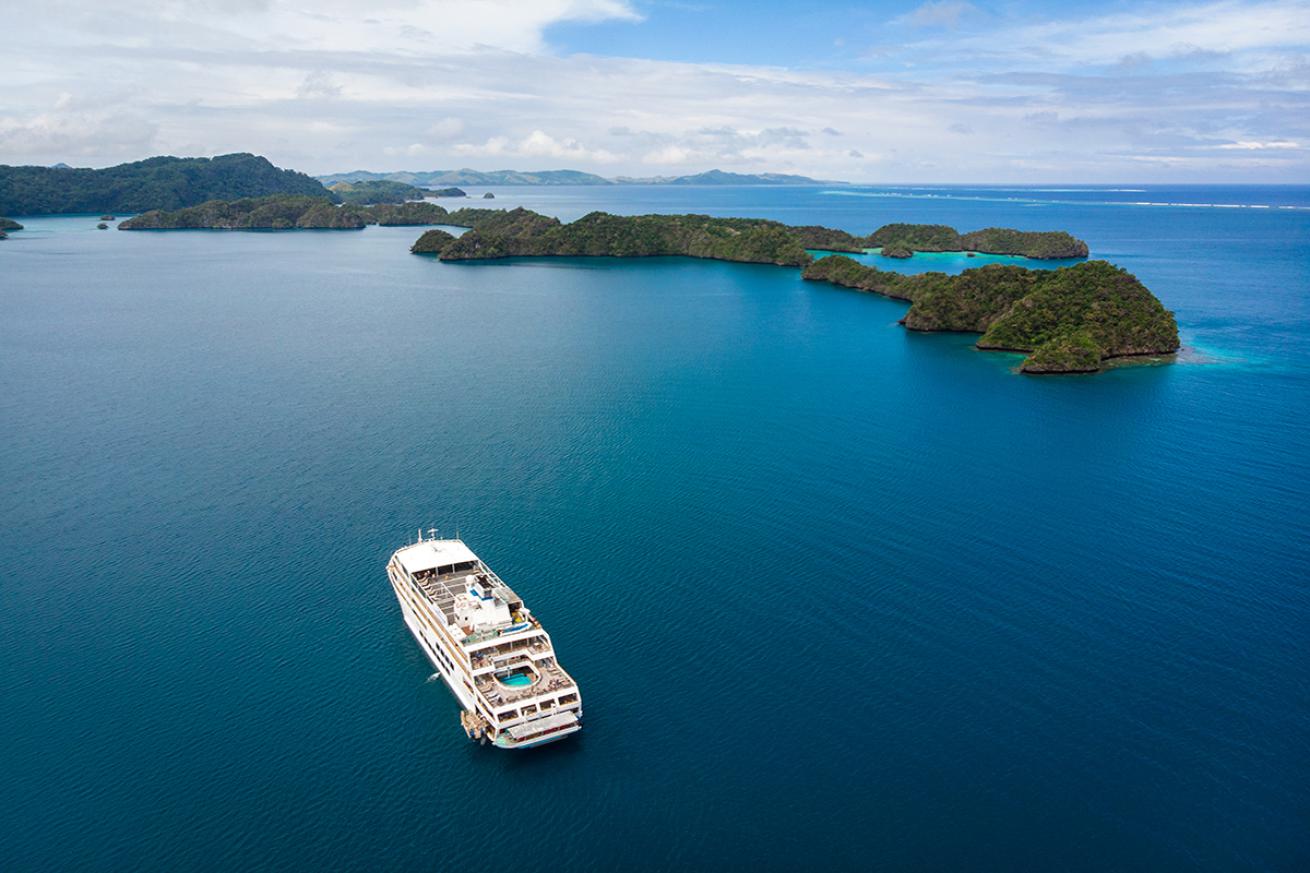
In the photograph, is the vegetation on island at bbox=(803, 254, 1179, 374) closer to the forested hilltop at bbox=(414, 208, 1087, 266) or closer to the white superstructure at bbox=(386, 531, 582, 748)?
the white superstructure at bbox=(386, 531, 582, 748)

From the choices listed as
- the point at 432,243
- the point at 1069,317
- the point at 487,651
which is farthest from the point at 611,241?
the point at 487,651

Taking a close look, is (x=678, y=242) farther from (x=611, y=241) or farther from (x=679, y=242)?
(x=611, y=241)

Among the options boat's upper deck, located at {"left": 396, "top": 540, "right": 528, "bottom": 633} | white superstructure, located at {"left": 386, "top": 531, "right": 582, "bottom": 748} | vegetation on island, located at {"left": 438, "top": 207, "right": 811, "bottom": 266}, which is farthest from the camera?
vegetation on island, located at {"left": 438, "top": 207, "right": 811, "bottom": 266}

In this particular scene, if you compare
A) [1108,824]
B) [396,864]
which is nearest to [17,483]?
[396,864]

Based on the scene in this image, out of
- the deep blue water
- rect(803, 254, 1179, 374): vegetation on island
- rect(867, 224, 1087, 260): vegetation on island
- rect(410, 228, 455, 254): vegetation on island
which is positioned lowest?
the deep blue water

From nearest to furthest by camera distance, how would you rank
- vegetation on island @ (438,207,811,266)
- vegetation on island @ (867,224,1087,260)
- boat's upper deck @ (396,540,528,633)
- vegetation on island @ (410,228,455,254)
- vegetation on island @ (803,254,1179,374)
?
1. boat's upper deck @ (396,540,528,633)
2. vegetation on island @ (803,254,1179,374)
3. vegetation on island @ (867,224,1087,260)
4. vegetation on island @ (438,207,811,266)
5. vegetation on island @ (410,228,455,254)

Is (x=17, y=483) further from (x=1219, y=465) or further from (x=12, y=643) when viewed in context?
(x=1219, y=465)

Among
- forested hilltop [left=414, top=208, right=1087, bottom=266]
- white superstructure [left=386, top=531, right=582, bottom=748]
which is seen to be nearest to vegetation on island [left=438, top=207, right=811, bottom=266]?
forested hilltop [left=414, top=208, right=1087, bottom=266]
